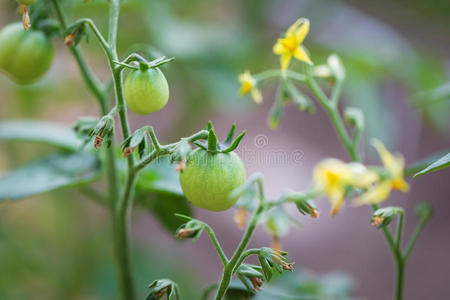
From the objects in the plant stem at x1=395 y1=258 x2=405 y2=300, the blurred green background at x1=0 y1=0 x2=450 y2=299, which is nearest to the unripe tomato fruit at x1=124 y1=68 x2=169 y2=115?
the plant stem at x1=395 y1=258 x2=405 y2=300

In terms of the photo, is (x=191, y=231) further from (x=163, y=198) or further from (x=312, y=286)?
(x=312, y=286)

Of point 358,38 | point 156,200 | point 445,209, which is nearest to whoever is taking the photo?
point 156,200

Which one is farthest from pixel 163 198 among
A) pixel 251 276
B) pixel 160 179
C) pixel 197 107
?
pixel 197 107

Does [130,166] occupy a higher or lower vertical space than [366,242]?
higher

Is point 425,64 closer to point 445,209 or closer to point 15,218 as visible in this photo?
point 445,209

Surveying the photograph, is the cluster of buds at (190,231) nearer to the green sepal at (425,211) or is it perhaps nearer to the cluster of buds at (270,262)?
the cluster of buds at (270,262)

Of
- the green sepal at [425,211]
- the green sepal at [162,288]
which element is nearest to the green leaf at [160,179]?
the green sepal at [162,288]

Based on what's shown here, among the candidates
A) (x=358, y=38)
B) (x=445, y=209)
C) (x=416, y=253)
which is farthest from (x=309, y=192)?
(x=445, y=209)
